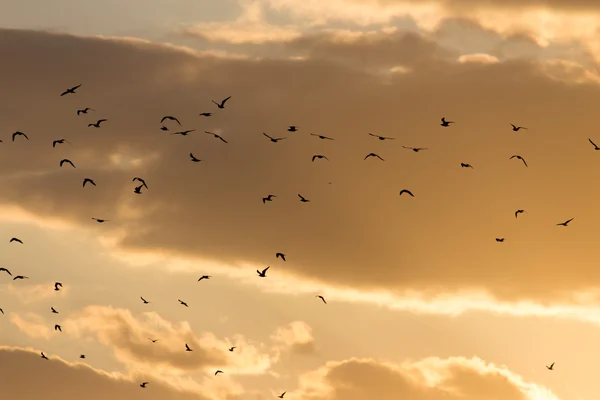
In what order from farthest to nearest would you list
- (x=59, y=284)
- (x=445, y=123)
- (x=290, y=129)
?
(x=59, y=284) → (x=445, y=123) → (x=290, y=129)

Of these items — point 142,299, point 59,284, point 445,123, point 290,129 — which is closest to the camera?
point 290,129

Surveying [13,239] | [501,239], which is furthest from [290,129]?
[13,239]

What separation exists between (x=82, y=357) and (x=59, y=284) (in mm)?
11750

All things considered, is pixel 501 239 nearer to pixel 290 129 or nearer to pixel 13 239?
pixel 290 129

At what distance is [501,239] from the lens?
494 feet

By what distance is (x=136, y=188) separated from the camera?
470 ft

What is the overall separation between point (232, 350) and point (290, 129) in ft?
129

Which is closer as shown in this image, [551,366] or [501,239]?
[501,239]

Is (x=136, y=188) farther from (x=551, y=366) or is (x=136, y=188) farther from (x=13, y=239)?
(x=551, y=366)

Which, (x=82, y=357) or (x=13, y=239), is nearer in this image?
(x=13, y=239)

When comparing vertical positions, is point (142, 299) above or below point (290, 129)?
below

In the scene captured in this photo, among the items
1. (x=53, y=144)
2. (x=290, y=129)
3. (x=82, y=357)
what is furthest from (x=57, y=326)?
(x=290, y=129)

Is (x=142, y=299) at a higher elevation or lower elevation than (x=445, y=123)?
lower

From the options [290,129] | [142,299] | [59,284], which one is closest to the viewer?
[290,129]
